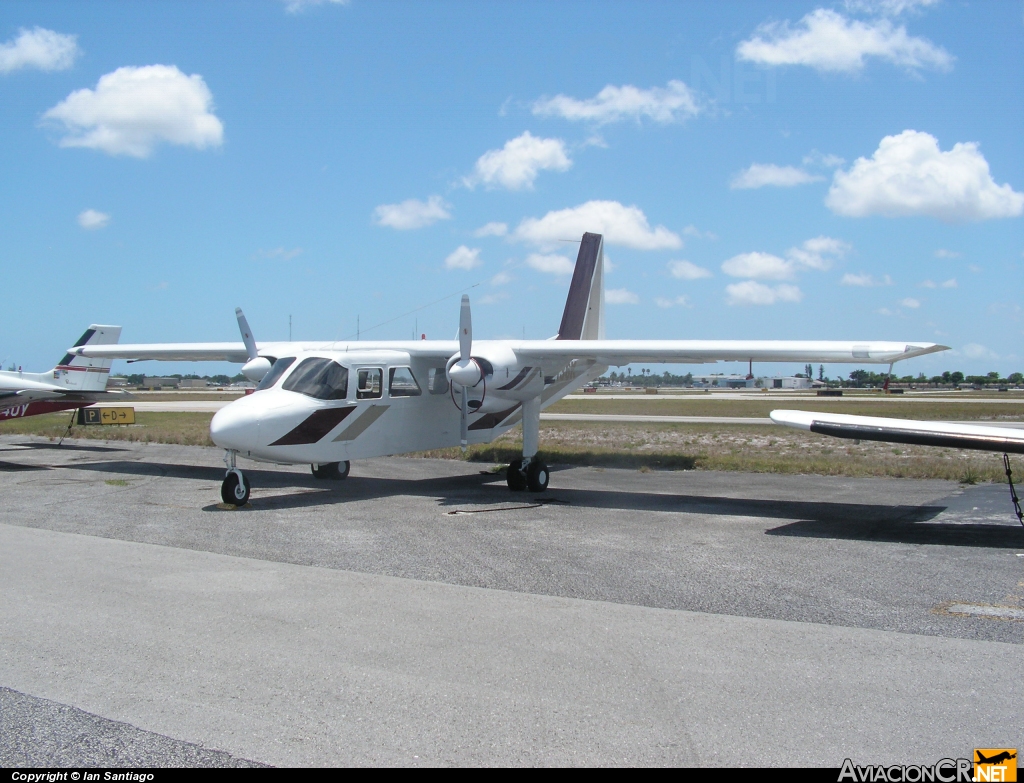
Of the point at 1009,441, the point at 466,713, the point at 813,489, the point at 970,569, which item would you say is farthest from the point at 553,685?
the point at 813,489

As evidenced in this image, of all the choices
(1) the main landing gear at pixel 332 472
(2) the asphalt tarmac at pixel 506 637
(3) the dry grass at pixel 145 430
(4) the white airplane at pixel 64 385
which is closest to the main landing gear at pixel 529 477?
(2) the asphalt tarmac at pixel 506 637

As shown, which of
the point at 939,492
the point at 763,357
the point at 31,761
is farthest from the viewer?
the point at 939,492

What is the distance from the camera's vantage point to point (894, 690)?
4.91 meters

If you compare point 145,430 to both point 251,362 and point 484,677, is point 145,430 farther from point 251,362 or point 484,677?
point 484,677

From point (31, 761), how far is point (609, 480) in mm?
14122

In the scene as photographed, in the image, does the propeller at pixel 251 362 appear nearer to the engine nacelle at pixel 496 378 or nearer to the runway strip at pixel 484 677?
the engine nacelle at pixel 496 378

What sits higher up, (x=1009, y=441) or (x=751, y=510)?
(x=1009, y=441)

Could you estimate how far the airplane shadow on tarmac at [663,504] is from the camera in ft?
34.9

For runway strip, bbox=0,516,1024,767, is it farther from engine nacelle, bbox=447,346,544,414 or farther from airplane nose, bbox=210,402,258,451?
engine nacelle, bbox=447,346,544,414

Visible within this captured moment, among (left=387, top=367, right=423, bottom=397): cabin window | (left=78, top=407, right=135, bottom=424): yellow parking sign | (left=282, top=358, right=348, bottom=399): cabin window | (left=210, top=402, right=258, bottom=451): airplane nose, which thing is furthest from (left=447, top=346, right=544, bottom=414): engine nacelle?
(left=78, top=407, right=135, bottom=424): yellow parking sign

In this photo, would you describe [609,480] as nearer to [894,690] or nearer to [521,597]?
[521,597]

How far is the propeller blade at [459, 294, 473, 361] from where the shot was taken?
1398 cm

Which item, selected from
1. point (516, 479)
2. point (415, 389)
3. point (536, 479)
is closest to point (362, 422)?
point (415, 389)

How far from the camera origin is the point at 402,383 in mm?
15477
